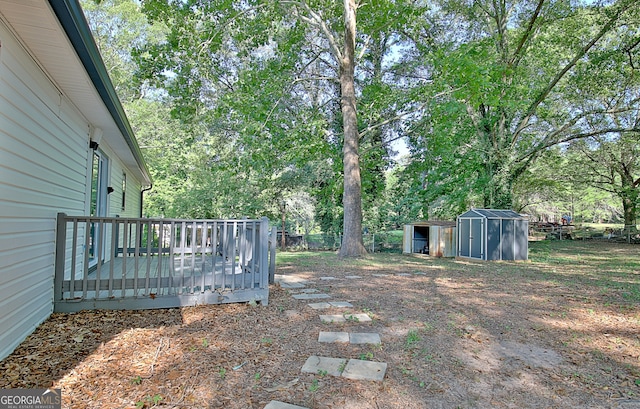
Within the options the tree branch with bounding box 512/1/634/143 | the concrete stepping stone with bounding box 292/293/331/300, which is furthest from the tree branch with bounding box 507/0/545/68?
the concrete stepping stone with bounding box 292/293/331/300

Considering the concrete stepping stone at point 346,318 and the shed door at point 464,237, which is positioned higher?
the shed door at point 464,237

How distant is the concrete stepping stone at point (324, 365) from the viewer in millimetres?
2691

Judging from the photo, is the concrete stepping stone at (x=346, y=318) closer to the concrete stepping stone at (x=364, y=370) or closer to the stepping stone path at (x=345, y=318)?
the stepping stone path at (x=345, y=318)

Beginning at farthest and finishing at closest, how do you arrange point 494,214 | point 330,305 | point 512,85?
1. point 512,85
2. point 494,214
3. point 330,305

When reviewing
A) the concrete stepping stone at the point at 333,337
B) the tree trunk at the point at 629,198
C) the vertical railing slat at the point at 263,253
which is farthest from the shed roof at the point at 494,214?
the tree trunk at the point at 629,198

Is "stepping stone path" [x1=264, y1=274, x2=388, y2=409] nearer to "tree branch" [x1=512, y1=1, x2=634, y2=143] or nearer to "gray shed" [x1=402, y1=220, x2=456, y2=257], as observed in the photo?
"gray shed" [x1=402, y1=220, x2=456, y2=257]

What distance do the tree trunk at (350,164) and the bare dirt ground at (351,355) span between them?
226 inches

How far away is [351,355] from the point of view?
3.01 metres

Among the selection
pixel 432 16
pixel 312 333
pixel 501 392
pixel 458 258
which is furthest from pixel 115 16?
pixel 501 392

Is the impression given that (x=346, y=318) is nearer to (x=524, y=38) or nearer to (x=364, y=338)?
(x=364, y=338)

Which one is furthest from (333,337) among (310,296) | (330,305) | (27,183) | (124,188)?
(124,188)

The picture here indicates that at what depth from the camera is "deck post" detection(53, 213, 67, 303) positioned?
378 centimetres

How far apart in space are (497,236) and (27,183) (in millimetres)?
11115

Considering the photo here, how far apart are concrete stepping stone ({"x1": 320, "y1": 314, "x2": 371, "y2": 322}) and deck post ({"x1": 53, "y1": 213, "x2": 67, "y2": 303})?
281cm
